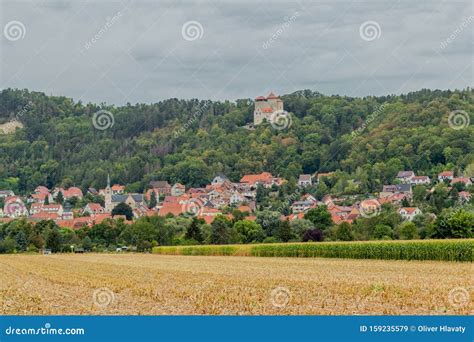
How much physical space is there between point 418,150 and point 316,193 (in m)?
22.6

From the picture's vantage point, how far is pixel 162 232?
107250mm

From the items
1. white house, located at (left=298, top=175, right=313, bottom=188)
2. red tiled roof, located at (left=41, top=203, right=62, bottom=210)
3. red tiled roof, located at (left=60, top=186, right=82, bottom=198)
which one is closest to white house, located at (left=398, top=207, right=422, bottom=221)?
white house, located at (left=298, top=175, right=313, bottom=188)

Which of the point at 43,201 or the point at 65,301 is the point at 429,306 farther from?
the point at 43,201

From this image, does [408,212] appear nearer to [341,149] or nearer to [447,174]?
Answer: [447,174]

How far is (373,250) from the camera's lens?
52.6 meters

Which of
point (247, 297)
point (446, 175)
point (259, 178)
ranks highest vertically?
point (259, 178)

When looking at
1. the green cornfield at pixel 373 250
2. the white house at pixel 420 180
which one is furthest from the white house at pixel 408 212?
the green cornfield at pixel 373 250

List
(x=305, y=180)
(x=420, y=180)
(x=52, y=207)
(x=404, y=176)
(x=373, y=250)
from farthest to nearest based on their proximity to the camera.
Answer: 1. (x=52, y=207)
2. (x=305, y=180)
3. (x=404, y=176)
4. (x=420, y=180)
5. (x=373, y=250)

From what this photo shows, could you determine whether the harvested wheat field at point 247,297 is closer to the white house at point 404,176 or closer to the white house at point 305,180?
the white house at point 404,176

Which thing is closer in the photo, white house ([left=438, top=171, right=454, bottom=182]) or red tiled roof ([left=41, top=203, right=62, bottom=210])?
white house ([left=438, top=171, right=454, bottom=182])

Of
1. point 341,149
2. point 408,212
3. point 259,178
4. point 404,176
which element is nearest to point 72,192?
point 259,178

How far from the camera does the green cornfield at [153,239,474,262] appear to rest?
45.3 metres

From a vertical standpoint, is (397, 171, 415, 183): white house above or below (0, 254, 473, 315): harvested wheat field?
above

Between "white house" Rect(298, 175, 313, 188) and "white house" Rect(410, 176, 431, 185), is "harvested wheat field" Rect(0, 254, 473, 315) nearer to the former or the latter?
"white house" Rect(410, 176, 431, 185)
